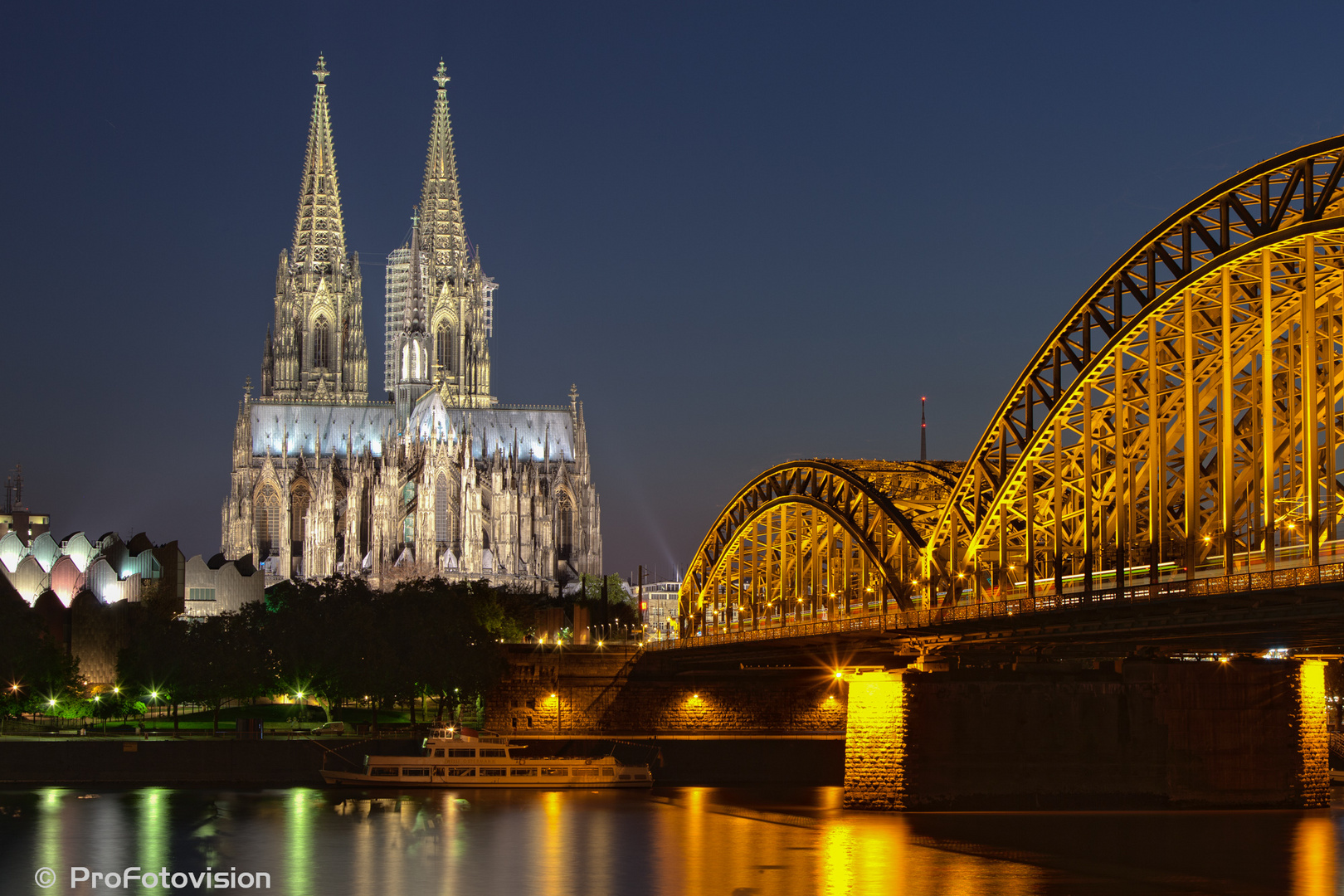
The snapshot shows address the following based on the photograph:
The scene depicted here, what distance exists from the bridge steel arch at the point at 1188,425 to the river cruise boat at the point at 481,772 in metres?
19.9

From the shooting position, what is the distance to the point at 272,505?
640 ft

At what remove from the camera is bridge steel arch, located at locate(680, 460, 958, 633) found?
82.6m

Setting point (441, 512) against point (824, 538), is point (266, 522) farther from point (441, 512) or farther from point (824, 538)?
point (824, 538)

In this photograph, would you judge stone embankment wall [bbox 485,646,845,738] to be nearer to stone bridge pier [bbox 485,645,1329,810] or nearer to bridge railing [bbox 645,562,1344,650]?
bridge railing [bbox 645,562,1344,650]

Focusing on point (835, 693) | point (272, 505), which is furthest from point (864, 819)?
point (272, 505)

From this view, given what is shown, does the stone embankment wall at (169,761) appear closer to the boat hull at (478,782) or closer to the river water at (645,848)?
the boat hull at (478,782)

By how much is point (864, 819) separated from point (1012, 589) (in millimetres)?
10542

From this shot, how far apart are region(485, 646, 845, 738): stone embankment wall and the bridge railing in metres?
12.7

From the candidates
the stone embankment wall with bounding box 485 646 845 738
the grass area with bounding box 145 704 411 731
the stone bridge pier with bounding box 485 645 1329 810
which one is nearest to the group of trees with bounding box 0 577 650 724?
the grass area with bounding box 145 704 411 731

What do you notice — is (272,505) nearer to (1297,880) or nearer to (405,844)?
(405,844)

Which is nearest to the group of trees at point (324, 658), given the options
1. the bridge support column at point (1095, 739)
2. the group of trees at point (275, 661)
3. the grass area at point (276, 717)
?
the group of trees at point (275, 661)

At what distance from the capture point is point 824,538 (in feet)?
331

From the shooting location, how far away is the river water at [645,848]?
49281mm

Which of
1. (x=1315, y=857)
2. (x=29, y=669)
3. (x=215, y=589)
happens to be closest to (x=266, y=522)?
(x=215, y=589)
